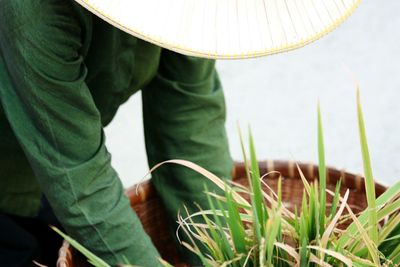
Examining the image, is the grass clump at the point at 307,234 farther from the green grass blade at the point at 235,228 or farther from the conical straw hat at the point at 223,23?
the conical straw hat at the point at 223,23

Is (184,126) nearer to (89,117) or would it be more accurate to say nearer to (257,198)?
(89,117)

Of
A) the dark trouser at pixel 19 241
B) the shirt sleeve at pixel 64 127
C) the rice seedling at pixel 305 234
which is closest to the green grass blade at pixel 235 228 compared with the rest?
the rice seedling at pixel 305 234

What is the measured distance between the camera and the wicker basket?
1514mm

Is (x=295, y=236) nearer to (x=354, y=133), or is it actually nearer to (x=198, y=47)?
(x=198, y=47)

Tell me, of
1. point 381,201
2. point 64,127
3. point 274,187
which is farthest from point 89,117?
point 274,187

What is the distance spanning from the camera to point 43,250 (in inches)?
62.8

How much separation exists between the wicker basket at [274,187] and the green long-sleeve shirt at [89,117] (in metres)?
0.05

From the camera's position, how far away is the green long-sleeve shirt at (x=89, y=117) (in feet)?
3.63

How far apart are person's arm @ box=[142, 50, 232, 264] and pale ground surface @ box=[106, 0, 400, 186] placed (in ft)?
2.42

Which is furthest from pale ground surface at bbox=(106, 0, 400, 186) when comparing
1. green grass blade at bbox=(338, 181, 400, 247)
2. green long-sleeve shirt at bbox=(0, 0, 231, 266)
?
green grass blade at bbox=(338, 181, 400, 247)

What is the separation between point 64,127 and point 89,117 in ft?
0.14

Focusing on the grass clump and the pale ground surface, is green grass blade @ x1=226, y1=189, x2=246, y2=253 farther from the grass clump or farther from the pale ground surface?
the pale ground surface

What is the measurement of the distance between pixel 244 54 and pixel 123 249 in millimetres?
455

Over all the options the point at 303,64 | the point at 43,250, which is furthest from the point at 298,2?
the point at 303,64
